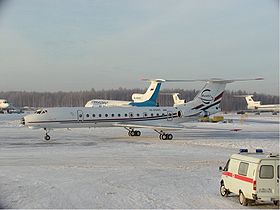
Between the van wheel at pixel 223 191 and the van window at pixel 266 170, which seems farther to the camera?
the van wheel at pixel 223 191

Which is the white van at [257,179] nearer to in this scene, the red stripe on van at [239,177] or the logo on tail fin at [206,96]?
the red stripe on van at [239,177]

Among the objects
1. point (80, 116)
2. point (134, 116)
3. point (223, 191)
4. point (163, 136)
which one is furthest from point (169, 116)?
point (223, 191)

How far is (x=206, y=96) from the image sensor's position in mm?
33938

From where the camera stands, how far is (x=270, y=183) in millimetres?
9758

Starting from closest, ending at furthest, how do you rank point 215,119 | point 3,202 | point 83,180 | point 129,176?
point 3,202
point 83,180
point 129,176
point 215,119

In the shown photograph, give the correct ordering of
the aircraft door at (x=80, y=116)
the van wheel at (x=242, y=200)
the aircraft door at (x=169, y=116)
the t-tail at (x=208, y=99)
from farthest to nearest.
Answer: the t-tail at (x=208, y=99)
the aircraft door at (x=169, y=116)
the aircraft door at (x=80, y=116)
the van wheel at (x=242, y=200)

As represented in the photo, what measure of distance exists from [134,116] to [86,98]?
153 m

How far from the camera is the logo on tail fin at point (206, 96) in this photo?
3384cm

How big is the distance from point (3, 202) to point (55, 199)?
1.29m

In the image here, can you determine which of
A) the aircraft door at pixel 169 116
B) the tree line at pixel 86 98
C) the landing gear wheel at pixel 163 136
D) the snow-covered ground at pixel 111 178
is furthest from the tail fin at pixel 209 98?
the tree line at pixel 86 98

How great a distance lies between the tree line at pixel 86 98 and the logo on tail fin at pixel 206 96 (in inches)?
5374

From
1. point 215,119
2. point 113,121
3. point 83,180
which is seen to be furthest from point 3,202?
point 215,119

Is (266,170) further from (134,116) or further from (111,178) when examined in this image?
(134,116)

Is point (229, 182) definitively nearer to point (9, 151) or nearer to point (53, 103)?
point (9, 151)
